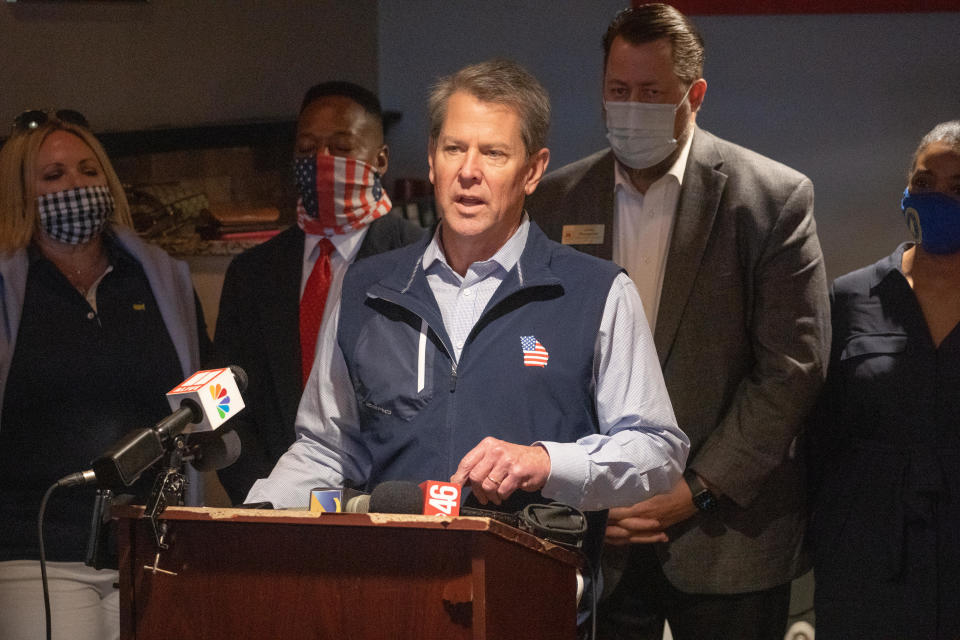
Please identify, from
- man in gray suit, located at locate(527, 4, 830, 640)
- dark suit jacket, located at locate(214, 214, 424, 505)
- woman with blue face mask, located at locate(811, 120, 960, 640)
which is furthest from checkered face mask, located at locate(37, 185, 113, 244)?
woman with blue face mask, located at locate(811, 120, 960, 640)

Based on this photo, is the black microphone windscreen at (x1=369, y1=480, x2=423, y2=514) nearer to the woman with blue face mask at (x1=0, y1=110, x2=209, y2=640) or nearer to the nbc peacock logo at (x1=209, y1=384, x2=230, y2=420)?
the nbc peacock logo at (x1=209, y1=384, x2=230, y2=420)

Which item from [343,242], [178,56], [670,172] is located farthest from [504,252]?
[178,56]

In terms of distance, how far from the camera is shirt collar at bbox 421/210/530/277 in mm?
2156

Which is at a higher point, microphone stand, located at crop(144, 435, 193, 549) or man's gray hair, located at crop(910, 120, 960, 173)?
man's gray hair, located at crop(910, 120, 960, 173)

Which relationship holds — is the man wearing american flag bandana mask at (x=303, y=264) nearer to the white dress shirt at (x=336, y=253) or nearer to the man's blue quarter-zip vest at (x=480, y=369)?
the white dress shirt at (x=336, y=253)

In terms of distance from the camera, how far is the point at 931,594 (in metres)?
2.65

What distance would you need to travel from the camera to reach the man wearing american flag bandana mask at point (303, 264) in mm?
2916

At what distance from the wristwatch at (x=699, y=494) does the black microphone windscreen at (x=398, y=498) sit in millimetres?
1093

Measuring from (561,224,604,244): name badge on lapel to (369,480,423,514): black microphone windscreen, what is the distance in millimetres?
1235

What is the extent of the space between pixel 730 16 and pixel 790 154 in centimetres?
53

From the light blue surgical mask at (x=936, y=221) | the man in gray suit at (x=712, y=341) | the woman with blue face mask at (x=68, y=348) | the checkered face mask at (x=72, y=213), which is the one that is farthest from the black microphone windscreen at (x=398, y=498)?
the light blue surgical mask at (x=936, y=221)

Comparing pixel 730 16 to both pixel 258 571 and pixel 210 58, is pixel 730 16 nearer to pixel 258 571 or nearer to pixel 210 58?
pixel 210 58

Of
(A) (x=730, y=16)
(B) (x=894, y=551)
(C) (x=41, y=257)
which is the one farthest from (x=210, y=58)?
(B) (x=894, y=551)

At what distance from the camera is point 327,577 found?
160 cm
